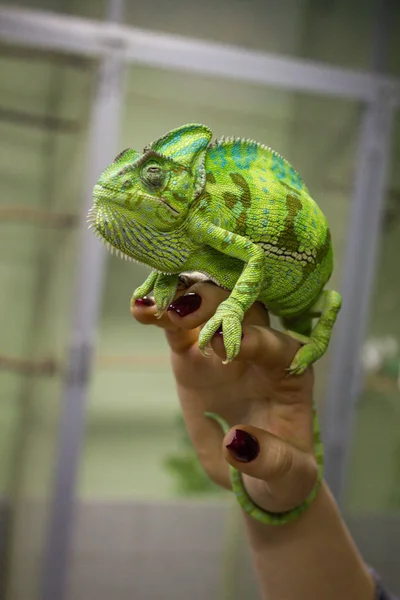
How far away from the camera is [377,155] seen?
1612 millimetres

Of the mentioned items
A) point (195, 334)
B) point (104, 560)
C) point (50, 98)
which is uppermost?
point (50, 98)

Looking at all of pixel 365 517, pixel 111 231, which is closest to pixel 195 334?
pixel 111 231

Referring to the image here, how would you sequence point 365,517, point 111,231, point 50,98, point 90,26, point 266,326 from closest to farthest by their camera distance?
point 111,231
point 266,326
point 365,517
point 90,26
point 50,98

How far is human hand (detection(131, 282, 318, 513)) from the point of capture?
0.58m

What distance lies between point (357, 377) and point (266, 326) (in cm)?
106

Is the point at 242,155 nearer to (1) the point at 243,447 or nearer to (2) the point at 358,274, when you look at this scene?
(1) the point at 243,447

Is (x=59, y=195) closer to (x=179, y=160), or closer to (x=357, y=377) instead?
(x=357, y=377)

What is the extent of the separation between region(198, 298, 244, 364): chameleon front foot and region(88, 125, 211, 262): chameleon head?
9cm

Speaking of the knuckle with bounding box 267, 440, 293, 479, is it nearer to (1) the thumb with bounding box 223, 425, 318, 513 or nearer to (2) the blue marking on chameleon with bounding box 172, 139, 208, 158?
(1) the thumb with bounding box 223, 425, 318, 513

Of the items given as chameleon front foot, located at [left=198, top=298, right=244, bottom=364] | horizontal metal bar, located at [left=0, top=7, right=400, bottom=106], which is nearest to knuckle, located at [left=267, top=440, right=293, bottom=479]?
chameleon front foot, located at [left=198, top=298, right=244, bottom=364]

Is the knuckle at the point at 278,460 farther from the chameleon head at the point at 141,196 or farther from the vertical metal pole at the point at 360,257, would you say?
the vertical metal pole at the point at 360,257

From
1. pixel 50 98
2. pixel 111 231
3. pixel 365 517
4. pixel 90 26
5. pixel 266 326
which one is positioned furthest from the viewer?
pixel 50 98

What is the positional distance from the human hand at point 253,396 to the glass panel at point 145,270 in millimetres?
671

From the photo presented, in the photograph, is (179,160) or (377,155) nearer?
(179,160)
